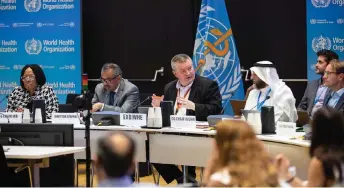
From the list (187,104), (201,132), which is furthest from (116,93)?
(201,132)

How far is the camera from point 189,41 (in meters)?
10.3

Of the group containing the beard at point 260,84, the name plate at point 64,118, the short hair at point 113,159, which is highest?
the beard at point 260,84

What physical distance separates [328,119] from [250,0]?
626 cm

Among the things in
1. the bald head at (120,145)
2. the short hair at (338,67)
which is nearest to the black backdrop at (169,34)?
the short hair at (338,67)

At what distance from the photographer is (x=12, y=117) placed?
24.4 ft

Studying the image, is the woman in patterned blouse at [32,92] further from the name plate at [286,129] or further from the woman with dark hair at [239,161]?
the woman with dark hair at [239,161]

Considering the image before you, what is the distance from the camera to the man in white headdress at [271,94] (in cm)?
706

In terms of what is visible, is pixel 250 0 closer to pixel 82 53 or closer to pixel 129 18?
pixel 129 18

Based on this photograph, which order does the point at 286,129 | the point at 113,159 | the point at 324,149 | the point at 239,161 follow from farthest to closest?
the point at 286,129, the point at 324,149, the point at 239,161, the point at 113,159

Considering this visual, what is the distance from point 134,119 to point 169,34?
337 centimetres

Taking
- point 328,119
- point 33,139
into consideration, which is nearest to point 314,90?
point 33,139

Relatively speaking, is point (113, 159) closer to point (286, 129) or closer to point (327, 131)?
point (327, 131)

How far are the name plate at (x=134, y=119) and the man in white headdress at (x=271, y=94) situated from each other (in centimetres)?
109

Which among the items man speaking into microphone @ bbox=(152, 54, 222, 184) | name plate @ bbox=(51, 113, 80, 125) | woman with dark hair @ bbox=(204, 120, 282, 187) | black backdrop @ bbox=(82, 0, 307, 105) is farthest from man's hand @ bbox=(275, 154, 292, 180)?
black backdrop @ bbox=(82, 0, 307, 105)
